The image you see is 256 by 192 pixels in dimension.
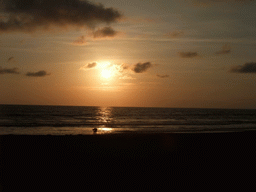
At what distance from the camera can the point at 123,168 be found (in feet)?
29.3

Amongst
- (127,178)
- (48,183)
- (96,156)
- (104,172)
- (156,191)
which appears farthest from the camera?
(96,156)

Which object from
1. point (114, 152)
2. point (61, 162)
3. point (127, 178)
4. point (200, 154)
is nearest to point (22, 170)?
point (61, 162)

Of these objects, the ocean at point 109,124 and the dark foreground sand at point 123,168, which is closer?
the dark foreground sand at point 123,168

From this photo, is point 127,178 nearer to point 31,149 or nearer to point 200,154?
point 200,154

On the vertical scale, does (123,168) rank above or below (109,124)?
above

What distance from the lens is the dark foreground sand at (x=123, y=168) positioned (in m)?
7.14

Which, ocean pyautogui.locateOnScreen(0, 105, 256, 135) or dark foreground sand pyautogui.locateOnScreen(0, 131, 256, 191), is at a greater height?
dark foreground sand pyautogui.locateOnScreen(0, 131, 256, 191)

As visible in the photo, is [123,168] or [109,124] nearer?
[123,168]

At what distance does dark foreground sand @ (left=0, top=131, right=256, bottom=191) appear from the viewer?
7145 millimetres

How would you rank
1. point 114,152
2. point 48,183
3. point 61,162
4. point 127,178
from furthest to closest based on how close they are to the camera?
point 114,152 < point 61,162 < point 127,178 < point 48,183

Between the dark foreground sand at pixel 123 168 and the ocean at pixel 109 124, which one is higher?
the dark foreground sand at pixel 123 168

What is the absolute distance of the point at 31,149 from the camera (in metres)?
12.3

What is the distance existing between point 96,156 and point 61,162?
1.74 m

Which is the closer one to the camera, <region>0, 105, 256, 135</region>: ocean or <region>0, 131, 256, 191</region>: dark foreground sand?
<region>0, 131, 256, 191</region>: dark foreground sand
